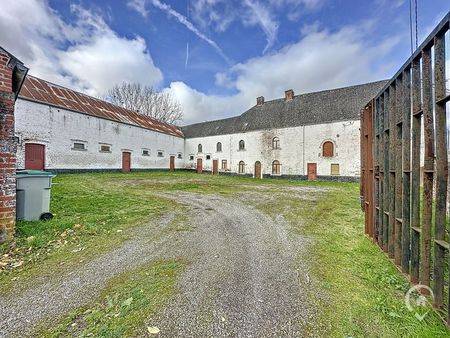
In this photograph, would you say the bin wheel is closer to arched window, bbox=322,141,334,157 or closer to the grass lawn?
the grass lawn

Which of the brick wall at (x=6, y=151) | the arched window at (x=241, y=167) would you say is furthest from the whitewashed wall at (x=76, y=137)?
the brick wall at (x=6, y=151)

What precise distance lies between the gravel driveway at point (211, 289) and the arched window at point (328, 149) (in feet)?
63.0

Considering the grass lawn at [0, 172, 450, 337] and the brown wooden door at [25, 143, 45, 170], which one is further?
the brown wooden door at [25, 143, 45, 170]

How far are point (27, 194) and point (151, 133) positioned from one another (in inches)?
909

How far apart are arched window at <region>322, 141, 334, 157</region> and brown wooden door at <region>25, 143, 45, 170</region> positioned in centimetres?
2446

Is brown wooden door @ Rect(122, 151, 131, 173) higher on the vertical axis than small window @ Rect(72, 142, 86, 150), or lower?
lower

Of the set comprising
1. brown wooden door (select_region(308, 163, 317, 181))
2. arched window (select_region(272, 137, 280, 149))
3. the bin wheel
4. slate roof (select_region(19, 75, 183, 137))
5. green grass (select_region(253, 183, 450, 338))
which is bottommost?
green grass (select_region(253, 183, 450, 338))

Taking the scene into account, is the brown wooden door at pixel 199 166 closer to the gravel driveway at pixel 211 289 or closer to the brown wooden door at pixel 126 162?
the brown wooden door at pixel 126 162

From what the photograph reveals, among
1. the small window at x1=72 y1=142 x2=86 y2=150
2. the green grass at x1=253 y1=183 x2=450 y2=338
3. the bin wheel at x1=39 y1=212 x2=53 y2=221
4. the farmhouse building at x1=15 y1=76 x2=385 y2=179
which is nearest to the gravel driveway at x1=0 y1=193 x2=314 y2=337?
the green grass at x1=253 y1=183 x2=450 y2=338

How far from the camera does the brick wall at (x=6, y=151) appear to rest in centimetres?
370

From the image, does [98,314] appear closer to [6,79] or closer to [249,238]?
[249,238]

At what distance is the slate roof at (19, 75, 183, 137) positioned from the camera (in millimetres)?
16484

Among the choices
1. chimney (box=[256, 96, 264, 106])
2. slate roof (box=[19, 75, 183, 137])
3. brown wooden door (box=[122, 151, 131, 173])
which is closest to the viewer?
slate roof (box=[19, 75, 183, 137])

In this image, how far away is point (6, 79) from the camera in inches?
152
